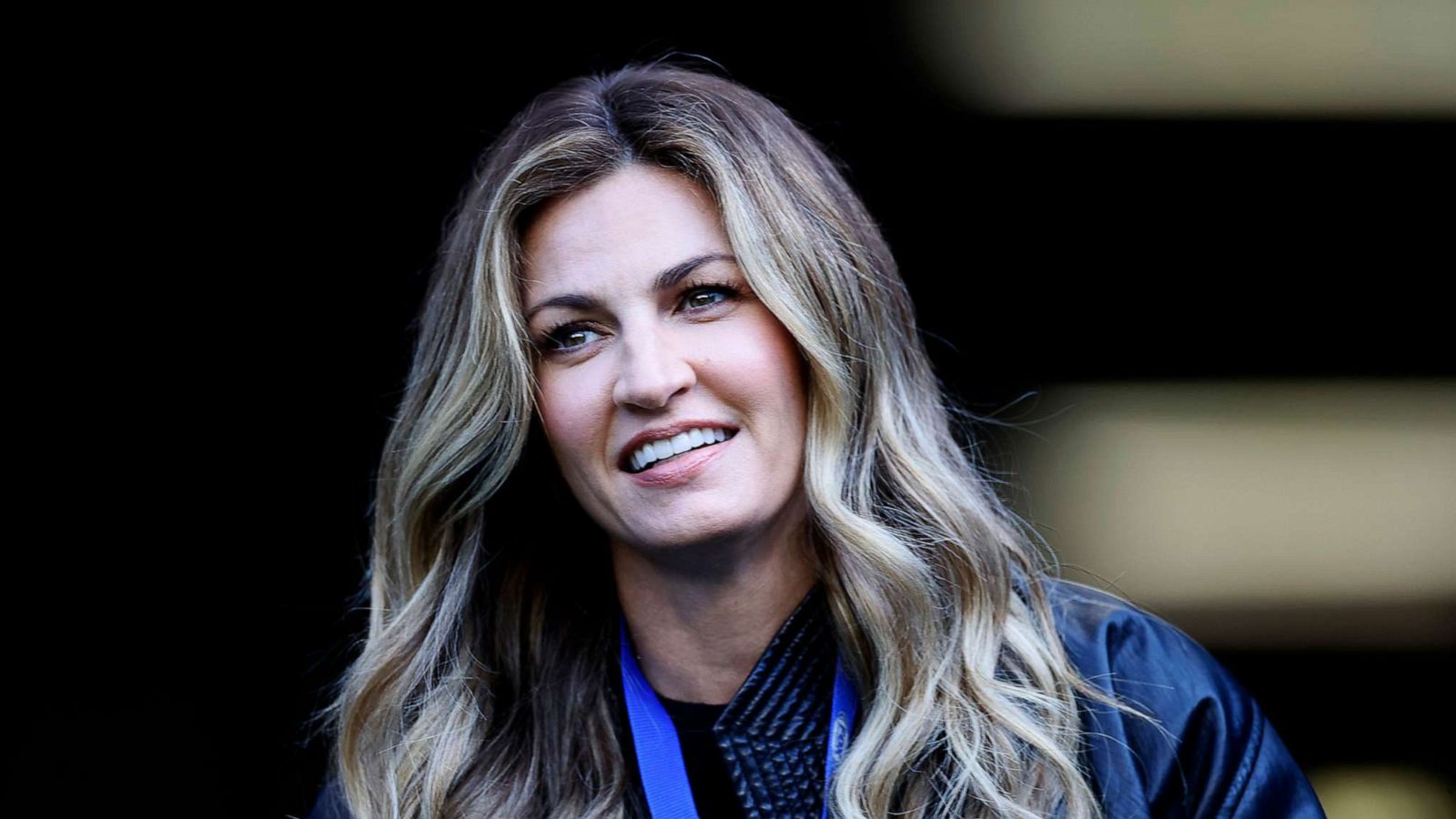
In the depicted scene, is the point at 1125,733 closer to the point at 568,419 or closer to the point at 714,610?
the point at 714,610

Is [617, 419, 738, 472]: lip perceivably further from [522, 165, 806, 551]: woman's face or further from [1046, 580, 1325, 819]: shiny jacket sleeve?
[1046, 580, 1325, 819]: shiny jacket sleeve

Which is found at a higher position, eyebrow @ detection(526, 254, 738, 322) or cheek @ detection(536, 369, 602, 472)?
eyebrow @ detection(526, 254, 738, 322)

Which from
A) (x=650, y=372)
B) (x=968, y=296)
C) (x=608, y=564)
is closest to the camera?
(x=650, y=372)

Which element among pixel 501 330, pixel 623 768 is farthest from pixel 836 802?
pixel 501 330

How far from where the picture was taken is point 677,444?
1767 millimetres

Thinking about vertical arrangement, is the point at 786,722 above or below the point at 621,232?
below

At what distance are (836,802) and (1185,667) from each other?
0.51 meters

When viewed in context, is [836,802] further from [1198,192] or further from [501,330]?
[1198,192]

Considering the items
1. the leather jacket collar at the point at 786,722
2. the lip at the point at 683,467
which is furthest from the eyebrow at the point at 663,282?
the leather jacket collar at the point at 786,722

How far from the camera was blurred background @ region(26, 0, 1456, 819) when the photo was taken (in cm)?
289

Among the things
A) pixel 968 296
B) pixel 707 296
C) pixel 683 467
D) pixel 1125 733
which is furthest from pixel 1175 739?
pixel 968 296

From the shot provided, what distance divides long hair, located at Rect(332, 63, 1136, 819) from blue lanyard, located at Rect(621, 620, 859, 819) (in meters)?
0.03

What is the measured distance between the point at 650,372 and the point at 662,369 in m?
0.02

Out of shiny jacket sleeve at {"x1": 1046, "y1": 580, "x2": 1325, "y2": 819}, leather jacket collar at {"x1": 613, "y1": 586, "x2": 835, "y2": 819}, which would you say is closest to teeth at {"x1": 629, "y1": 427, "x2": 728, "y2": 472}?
leather jacket collar at {"x1": 613, "y1": 586, "x2": 835, "y2": 819}
